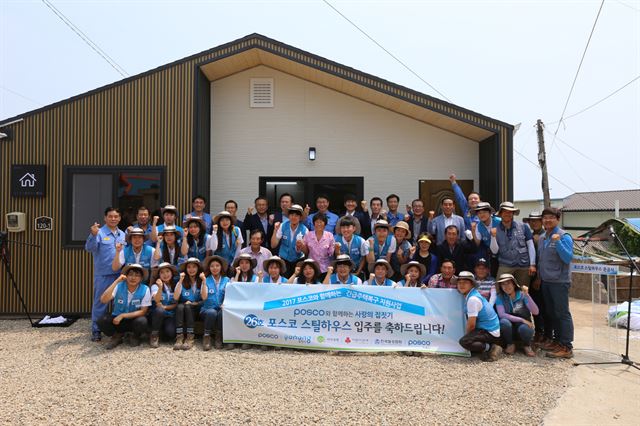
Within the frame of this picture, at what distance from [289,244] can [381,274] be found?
142 cm

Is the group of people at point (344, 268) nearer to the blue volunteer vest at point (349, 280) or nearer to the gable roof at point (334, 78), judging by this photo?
the blue volunteer vest at point (349, 280)

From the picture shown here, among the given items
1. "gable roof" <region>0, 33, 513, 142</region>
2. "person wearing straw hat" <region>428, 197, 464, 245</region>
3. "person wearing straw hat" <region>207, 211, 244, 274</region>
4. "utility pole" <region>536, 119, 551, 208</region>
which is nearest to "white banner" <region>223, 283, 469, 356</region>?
"person wearing straw hat" <region>207, 211, 244, 274</region>

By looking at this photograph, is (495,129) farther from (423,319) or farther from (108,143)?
(108,143)

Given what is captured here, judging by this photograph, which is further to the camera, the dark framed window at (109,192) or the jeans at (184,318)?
the dark framed window at (109,192)

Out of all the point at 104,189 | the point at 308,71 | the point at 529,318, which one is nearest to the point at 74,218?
the point at 104,189

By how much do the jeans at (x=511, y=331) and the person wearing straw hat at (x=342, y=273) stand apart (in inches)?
70.7

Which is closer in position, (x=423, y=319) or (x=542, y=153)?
(x=423, y=319)

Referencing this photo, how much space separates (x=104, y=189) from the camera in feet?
24.4

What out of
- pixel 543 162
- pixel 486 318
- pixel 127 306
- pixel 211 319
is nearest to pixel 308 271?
pixel 211 319

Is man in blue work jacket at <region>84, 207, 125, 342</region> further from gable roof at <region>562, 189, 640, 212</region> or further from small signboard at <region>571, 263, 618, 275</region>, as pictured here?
gable roof at <region>562, 189, 640, 212</region>

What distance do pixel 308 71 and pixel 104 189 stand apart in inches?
161

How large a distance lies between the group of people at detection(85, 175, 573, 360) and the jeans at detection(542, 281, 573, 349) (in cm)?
1

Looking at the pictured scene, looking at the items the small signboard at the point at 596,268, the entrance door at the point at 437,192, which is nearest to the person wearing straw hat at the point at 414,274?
the small signboard at the point at 596,268

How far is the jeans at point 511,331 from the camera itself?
523 centimetres
